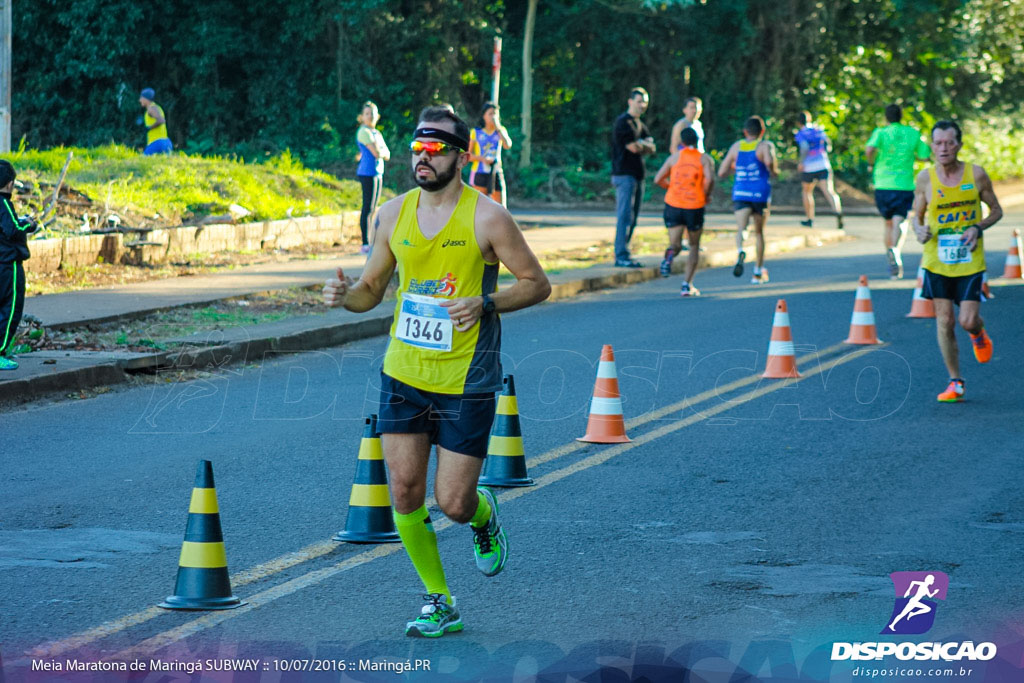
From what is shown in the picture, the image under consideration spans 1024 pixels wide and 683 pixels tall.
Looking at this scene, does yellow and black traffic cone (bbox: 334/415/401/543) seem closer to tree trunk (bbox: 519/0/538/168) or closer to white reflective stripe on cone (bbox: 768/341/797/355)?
white reflective stripe on cone (bbox: 768/341/797/355)

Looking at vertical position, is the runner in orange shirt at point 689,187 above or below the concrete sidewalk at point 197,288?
above

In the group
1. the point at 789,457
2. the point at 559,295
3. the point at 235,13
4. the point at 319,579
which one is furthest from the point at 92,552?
the point at 235,13

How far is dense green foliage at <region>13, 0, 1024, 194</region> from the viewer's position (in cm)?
3562

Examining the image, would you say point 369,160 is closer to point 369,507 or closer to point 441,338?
point 369,507

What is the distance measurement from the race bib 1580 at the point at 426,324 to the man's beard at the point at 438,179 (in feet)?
1.32

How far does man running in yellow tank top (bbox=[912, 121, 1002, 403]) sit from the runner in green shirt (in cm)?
809

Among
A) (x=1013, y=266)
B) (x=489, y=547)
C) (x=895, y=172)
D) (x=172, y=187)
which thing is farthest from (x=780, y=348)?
(x=172, y=187)

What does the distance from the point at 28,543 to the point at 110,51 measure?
30986mm

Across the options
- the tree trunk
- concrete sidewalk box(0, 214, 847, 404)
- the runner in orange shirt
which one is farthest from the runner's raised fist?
the tree trunk

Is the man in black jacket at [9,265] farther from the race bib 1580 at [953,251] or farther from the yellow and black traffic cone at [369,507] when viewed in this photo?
the race bib 1580 at [953,251]

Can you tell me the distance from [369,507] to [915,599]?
7.72ft

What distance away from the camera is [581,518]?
6.97m

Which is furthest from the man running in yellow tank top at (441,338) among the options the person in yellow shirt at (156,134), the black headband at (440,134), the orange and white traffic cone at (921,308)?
the person in yellow shirt at (156,134)

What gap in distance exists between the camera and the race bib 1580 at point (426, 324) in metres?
5.30
